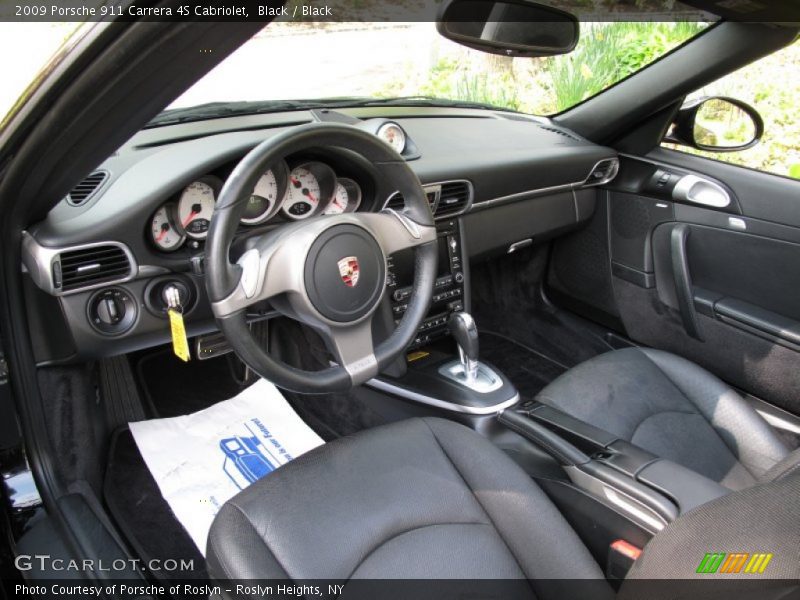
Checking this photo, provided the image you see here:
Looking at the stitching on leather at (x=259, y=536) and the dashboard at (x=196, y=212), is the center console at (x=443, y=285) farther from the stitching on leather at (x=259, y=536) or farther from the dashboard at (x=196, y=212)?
the stitching on leather at (x=259, y=536)

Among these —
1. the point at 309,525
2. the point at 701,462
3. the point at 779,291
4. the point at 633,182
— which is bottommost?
the point at 701,462

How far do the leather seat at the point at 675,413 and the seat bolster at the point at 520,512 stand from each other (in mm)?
428

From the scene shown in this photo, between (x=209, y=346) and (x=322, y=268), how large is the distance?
765 mm

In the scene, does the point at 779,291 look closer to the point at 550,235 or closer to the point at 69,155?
the point at 550,235

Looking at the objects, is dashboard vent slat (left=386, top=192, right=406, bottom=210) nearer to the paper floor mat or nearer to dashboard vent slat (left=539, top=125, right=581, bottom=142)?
the paper floor mat

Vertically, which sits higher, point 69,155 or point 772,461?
point 69,155

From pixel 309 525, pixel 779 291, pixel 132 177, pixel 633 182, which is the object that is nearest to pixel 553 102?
pixel 633 182

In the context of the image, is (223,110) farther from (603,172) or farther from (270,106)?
(603,172)

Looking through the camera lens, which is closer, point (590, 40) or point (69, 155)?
point (69, 155)

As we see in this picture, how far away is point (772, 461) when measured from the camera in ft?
5.65

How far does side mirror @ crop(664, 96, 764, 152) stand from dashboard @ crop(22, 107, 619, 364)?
63 centimetres

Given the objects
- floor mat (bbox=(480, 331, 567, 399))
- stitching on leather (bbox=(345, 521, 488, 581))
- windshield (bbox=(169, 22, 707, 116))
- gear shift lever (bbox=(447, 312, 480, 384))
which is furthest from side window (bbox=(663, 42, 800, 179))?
stitching on leather (bbox=(345, 521, 488, 581))

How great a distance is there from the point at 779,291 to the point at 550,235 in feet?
2.88

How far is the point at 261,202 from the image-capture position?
1.67 metres
